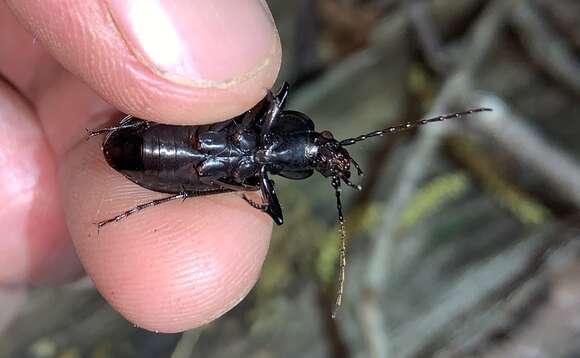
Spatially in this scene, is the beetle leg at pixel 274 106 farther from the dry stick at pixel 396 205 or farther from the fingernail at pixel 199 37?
the dry stick at pixel 396 205

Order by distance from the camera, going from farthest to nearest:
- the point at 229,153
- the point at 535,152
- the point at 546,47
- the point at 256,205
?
the point at 546,47
the point at 535,152
the point at 256,205
the point at 229,153

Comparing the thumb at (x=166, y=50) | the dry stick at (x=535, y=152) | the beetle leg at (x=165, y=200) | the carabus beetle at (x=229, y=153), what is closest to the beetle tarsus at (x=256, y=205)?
the carabus beetle at (x=229, y=153)

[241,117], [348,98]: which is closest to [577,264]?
[348,98]

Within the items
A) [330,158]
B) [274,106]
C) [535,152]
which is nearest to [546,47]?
[535,152]

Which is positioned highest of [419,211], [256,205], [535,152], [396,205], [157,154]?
[157,154]

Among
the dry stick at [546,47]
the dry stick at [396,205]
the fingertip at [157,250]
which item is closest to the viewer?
the fingertip at [157,250]

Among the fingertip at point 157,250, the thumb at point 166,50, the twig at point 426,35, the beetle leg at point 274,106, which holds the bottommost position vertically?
the twig at point 426,35

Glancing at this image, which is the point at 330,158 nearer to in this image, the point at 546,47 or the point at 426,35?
the point at 426,35

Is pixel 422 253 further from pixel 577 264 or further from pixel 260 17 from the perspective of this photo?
pixel 260 17
